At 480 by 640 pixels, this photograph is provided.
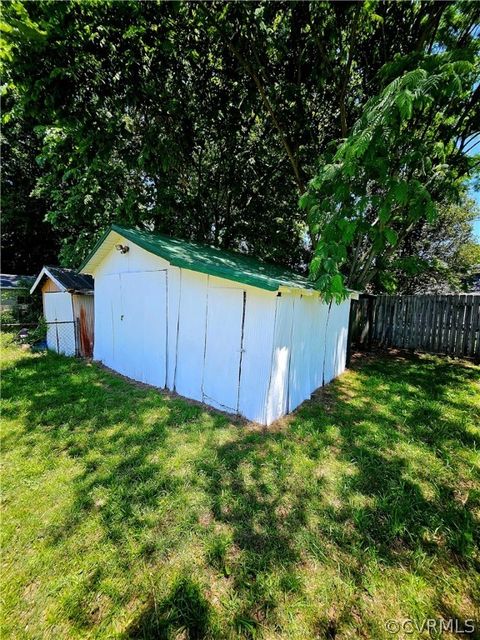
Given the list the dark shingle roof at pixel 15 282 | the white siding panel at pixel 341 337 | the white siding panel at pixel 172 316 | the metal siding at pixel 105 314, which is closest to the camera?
the white siding panel at pixel 172 316

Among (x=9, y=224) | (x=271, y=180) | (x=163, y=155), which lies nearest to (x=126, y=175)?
(x=163, y=155)

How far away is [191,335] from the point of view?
4.98m

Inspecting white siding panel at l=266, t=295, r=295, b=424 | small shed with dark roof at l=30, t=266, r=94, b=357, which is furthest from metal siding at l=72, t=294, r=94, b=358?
white siding panel at l=266, t=295, r=295, b=424

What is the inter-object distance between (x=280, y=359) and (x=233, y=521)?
214 centimetres

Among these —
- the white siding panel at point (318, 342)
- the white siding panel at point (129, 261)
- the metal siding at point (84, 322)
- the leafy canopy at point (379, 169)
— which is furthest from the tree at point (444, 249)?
the metal siding at point (84, 322)

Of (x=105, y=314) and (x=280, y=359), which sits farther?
(x=105, y=314)

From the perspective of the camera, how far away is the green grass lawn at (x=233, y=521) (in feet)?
6.11

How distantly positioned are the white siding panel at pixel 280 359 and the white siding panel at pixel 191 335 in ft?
4.49

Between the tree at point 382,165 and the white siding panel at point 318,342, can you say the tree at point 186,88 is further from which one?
the white siding panel at point 318,342

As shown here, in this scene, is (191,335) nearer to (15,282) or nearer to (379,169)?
(379,169)

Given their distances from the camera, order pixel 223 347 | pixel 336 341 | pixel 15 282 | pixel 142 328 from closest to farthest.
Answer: pixel 223 347, pixel 142 328, pixel 336 341, pixel 15 282

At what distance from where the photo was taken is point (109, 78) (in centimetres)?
569

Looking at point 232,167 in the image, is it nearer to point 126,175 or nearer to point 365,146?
point 126,175

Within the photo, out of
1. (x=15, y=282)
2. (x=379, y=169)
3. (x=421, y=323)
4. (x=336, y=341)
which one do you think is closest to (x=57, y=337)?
(x=336, y=341)
